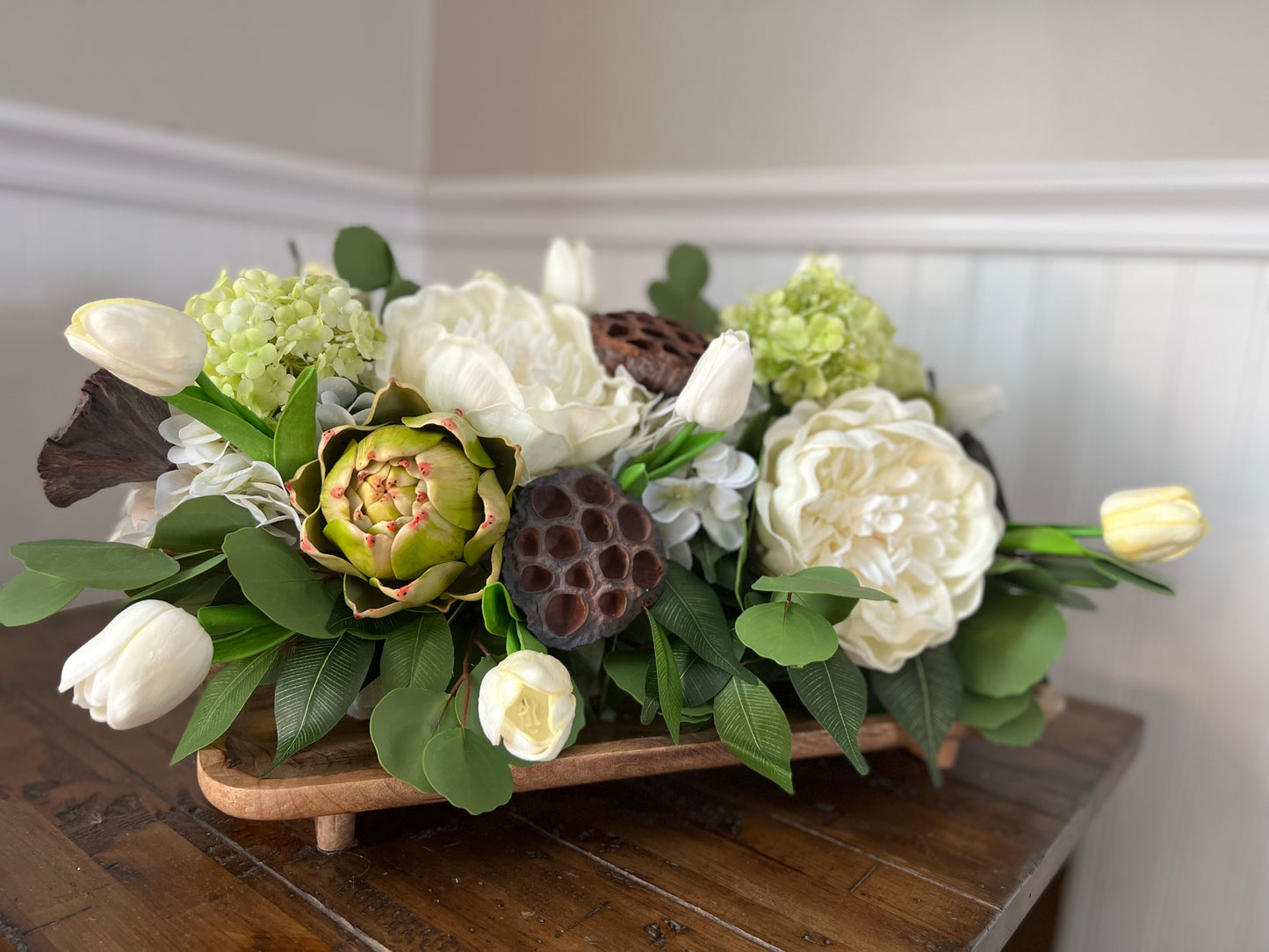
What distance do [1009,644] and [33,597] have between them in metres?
0.60

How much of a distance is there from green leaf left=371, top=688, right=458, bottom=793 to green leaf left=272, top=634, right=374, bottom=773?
0.04 meters

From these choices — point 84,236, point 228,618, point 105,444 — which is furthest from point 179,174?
point 228,618

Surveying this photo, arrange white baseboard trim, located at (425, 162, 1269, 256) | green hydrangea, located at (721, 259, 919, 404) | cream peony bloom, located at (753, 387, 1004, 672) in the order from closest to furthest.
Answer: cream peony bloom, located at (753, 387, 1004, 672), green hydrangea, located at (721, 259, 919, 404), white baseboard trim, located at (425, 162, 1269, 256)

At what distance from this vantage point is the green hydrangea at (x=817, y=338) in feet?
2.20

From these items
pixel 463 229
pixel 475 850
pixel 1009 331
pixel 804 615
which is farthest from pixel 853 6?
pixel 475 850

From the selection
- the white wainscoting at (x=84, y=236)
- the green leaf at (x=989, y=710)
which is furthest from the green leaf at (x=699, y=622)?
the white wainscoting at (x=84, y=236)

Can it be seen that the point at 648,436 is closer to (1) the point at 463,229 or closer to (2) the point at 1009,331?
(2) the point at 1009,331

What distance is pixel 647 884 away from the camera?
0.51 meters

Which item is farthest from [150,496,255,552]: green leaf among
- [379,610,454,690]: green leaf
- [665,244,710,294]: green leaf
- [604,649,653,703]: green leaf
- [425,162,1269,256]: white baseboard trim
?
[425,162,1269,256]: white baseboard trim

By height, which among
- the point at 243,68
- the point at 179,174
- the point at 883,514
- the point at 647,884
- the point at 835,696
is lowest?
the point at 647,884

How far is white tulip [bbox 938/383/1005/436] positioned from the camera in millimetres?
755

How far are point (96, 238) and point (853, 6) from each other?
Answer: 786 millimetres

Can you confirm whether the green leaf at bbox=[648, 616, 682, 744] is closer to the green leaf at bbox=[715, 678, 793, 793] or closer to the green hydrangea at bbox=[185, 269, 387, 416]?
the green leaf at bbox=[715, 678, 793, 793]

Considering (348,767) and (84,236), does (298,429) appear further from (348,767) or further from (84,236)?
(84,236)
